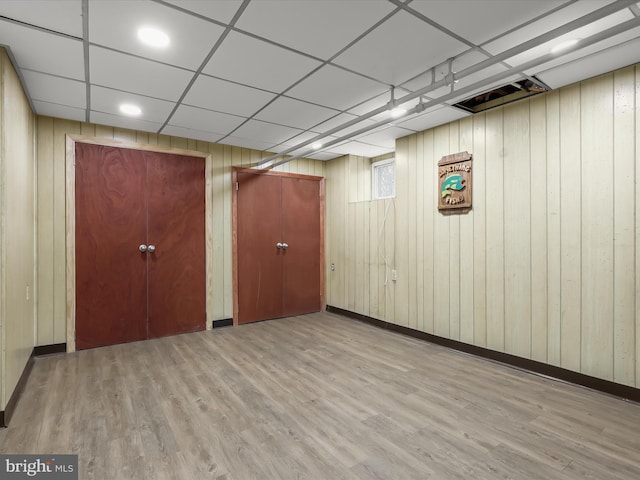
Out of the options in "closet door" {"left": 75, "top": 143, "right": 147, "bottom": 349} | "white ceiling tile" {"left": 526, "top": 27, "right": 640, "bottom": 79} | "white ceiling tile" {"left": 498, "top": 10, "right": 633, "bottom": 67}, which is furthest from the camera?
"closet door" {"left": 75, "top": 143, "right": 147, "bottom": 349}

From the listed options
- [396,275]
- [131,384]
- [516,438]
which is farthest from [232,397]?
[396,275]

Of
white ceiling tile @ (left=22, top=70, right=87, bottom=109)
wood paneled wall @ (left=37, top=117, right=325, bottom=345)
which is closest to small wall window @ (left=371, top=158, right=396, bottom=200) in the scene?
wood paneled wall @ (left=37, top=117, right=325, bottom=345)

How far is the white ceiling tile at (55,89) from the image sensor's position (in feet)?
8.61

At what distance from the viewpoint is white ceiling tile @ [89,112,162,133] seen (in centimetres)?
346

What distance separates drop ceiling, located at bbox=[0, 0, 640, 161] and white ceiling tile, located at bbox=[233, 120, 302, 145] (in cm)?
31

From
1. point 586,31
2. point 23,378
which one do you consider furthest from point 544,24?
point 23,378

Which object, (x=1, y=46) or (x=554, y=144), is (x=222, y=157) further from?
(x=554, y=144)

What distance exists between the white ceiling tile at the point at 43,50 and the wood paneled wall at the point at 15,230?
4.3 inches

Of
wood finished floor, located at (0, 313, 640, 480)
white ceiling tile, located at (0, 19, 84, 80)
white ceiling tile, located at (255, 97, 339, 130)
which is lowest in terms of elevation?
wood finished floor, located at (0, 313, 640, 480)

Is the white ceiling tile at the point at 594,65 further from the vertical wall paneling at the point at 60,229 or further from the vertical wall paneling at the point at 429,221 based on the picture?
the vertical wall paneling at the point at 60,229

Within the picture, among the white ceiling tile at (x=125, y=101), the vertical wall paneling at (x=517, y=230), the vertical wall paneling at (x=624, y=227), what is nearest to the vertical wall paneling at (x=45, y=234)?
the white ceiling tile at (x=125, y=101)

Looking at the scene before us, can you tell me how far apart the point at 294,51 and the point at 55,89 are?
7.04 feet

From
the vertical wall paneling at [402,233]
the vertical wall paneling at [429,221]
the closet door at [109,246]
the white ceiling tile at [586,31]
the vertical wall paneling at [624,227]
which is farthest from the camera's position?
the vertical wall paneling at [402,233]

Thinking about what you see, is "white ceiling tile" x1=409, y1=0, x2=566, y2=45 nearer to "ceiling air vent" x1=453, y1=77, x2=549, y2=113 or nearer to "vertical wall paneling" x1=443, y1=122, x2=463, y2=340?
"ceiling air vent" x1=453, y1=77, x2=549, y2=113
